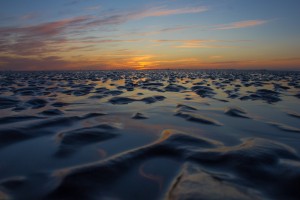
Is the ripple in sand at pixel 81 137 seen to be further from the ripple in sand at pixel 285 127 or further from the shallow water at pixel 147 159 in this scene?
the ripple in sand at pixel 285 127

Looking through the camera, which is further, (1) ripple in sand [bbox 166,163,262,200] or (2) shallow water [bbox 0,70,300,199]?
(2) shallow water [bbox 0,70,300,199]

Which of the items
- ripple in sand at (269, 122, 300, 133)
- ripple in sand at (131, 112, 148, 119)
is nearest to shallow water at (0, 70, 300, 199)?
ripple in sand at (269, 122, 300, 133)

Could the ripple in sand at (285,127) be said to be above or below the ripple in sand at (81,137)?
below

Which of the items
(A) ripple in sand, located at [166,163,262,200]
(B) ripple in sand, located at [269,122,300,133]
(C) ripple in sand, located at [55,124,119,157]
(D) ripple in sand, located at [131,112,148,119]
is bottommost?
(D) ripple in sand, located at [131,112,148,119]

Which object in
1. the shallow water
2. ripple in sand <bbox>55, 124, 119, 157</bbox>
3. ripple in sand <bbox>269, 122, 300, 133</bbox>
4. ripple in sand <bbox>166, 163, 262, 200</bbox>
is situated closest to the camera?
ripple in sand <bbox>166, 163, 262, 200</bbox>

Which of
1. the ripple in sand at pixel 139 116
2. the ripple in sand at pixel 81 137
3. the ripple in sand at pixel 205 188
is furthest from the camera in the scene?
the ripple in sand at pixel 139 116

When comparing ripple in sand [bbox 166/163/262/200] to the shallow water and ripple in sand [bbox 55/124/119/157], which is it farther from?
ripple in sand [bbox 55/124/119/157]

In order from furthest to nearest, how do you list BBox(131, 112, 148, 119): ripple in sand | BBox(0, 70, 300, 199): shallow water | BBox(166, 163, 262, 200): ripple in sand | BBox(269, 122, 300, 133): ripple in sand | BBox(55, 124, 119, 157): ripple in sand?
1. BBox(131, 112, 148, 119): ripple in sand
2. BBox(269, 122, 300, 133): ripple in sand
3. BBox(55, 124, 119, 157): ripple in sand
4. BBox(0, 70, 300, 199): shallow water
5. BBox(166, 163, 262, 200): ripple in sand

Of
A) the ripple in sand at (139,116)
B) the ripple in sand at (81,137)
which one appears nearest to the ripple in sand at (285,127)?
the ripple in sand at (139,116)

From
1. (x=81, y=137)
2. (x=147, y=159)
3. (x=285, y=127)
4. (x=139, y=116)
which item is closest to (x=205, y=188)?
(x=147, y=159)

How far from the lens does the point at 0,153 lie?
3943 mm

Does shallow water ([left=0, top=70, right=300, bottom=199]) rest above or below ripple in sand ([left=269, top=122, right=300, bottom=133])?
above

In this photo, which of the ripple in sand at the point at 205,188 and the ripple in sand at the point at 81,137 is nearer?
the ripple in sand at the point at 205,188

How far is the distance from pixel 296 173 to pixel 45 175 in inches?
126
